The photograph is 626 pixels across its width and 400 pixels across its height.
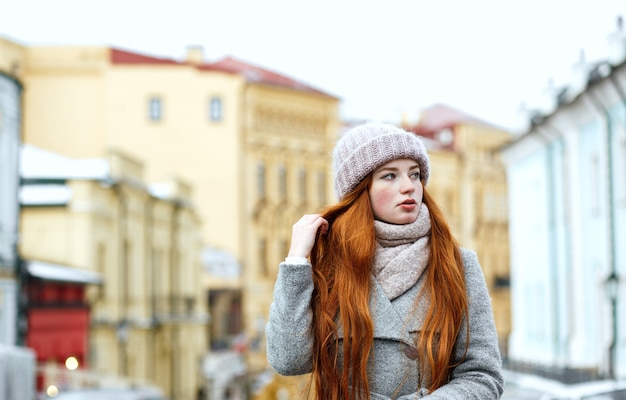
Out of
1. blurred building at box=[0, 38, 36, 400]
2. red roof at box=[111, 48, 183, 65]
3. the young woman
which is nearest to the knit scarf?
the young woman

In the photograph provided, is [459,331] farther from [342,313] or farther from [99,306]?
[99,306]

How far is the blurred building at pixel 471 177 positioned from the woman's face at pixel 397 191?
35564 millimetres

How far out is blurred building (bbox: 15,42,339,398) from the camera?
28469mm

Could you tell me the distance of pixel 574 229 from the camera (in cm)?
1925

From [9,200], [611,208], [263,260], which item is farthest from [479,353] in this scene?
[263,260]

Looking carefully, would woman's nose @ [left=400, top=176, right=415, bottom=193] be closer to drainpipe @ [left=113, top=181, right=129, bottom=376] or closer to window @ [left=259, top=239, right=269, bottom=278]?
drainpipe @ [left=113, top=181, right=129, bottom=376]

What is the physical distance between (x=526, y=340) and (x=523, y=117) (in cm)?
441

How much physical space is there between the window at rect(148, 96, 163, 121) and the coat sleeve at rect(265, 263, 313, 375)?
2939cm

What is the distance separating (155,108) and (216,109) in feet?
6.03

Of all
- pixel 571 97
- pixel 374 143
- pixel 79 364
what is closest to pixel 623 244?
pixel 571 97

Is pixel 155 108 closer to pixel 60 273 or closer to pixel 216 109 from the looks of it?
pixel 216 109

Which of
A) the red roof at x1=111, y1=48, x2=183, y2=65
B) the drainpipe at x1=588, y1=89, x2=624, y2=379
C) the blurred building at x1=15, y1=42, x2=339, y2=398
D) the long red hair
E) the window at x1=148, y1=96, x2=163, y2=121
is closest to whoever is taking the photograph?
the long red hair

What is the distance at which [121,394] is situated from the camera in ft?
38.6

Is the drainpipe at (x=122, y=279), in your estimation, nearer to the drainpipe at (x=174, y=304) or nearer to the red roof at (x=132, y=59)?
the drainpipe at (x=174, y=304)
